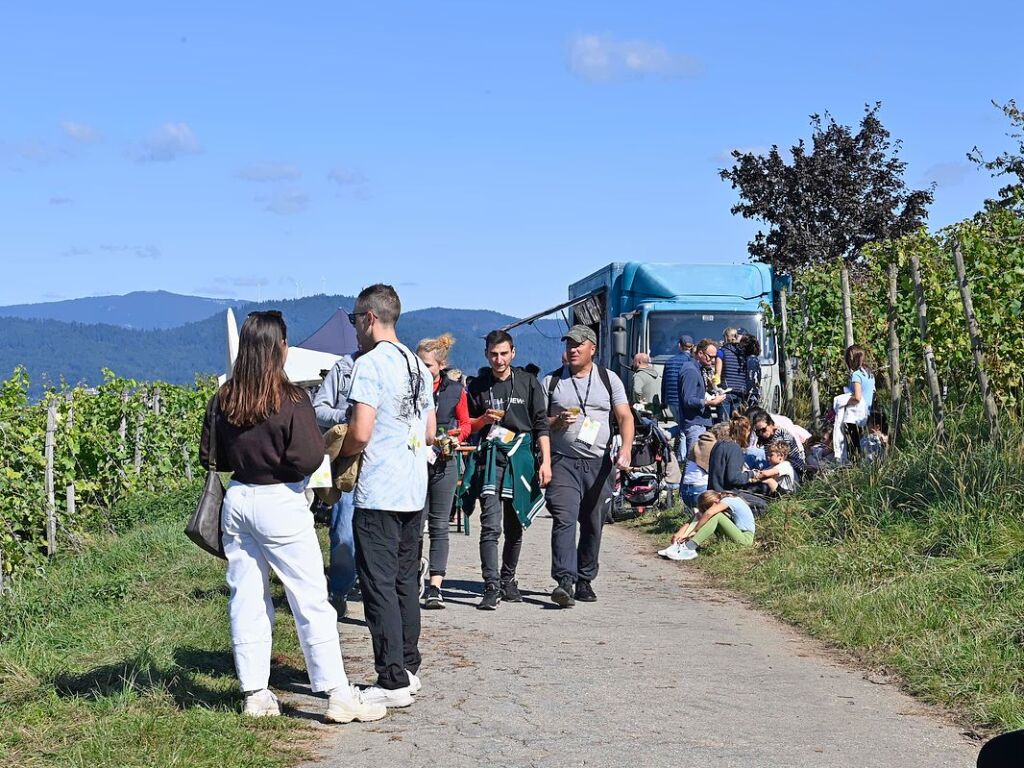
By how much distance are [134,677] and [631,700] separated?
7.60 ft

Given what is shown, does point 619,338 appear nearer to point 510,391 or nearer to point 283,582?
point 510,391

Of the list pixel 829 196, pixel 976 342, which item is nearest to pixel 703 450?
pixel 976 342

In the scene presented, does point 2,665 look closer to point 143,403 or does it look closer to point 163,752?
point 163,752

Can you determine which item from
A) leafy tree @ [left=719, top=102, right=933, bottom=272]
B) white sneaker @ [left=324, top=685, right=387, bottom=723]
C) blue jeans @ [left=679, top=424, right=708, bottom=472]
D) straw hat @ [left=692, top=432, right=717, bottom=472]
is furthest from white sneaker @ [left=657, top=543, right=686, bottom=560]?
leafy tree @ [left=719, top=102, right=933, bottom=272]

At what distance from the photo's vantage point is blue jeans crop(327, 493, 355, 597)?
8.56 metres

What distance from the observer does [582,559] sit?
981cm

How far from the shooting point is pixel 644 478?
15328mm

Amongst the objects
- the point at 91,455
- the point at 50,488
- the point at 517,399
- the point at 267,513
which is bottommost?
the point at 50,488

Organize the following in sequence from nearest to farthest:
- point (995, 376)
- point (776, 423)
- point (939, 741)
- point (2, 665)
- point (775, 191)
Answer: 1. point (939, 741)
2. point (2, 665)
3. point (995, 376)
4. point (776, 423)
5. point (775, 191)

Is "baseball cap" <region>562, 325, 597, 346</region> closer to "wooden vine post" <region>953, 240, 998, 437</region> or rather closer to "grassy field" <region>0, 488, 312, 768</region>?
"grassy field" <region>0, 488, 312, 768</region>

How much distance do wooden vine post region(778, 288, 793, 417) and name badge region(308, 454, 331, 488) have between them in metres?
15.3

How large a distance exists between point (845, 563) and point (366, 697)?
4761 mm

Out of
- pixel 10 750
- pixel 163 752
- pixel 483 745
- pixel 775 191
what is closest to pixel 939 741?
pixel 483 745

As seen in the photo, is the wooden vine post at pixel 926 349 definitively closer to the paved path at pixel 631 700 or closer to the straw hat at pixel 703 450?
the straw hat at pixel 703 450
